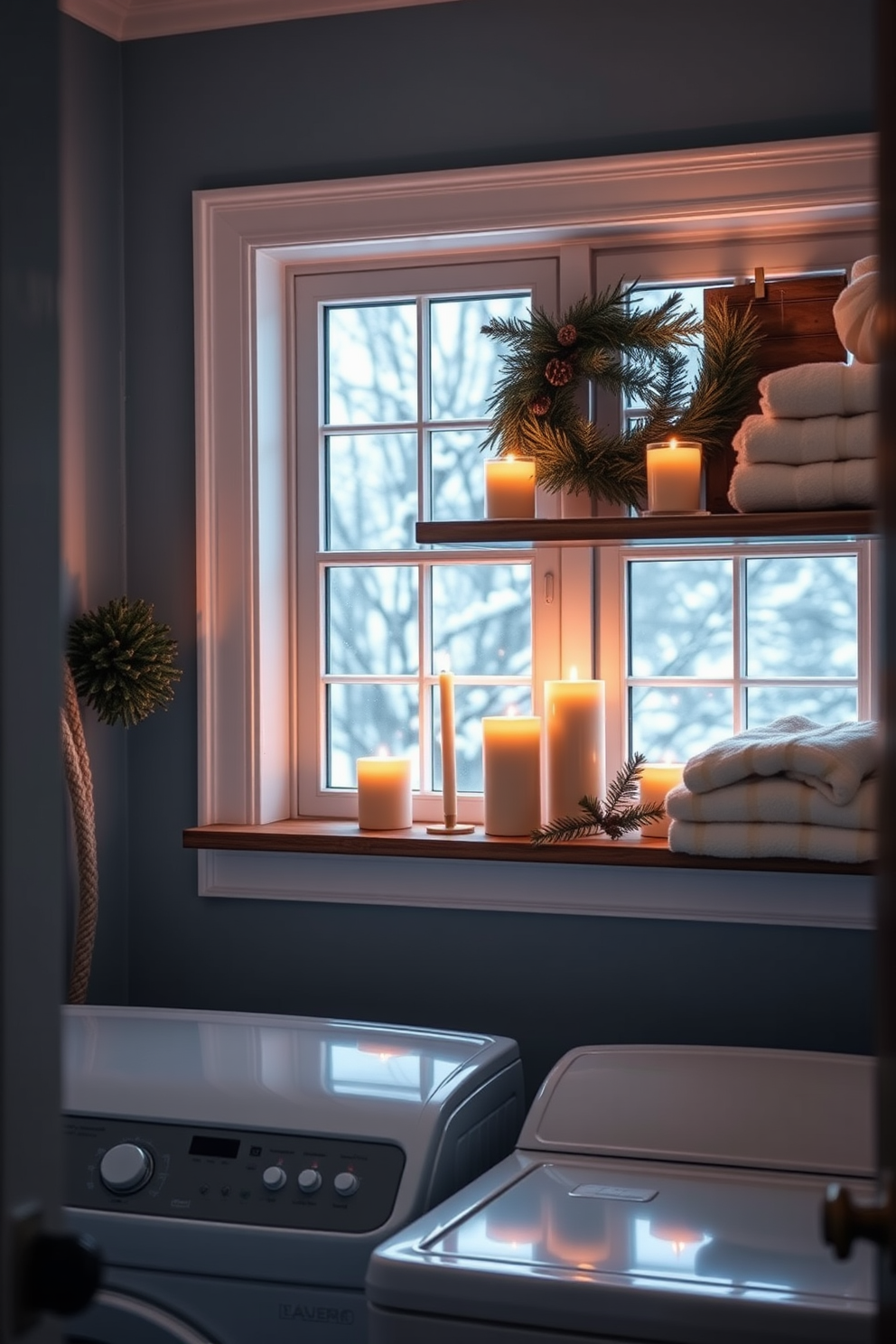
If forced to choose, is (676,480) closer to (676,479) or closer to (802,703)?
(676,479)

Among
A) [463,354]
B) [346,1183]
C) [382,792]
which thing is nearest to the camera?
[346,1183]

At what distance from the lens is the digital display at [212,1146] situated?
155cm

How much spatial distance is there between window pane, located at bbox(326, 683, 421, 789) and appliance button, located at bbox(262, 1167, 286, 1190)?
2.97 ft

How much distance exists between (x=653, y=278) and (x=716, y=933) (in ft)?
3.26

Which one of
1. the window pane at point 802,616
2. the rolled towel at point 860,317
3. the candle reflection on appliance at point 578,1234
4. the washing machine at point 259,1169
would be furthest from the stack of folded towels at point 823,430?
the candle reflection on appliance at point 578,1234

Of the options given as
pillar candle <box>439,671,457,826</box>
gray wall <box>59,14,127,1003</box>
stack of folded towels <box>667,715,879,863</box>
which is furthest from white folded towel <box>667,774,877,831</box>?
gray wall <box>59,14,127,1003</box>

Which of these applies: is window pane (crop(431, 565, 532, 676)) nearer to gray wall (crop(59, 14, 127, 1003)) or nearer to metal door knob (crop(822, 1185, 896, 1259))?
gray wall (crop(59, 14, 127, 1003))

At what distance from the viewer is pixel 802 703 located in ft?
7.06

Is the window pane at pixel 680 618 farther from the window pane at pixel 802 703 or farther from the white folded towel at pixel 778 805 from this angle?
the white folded towel at pixel 778 805

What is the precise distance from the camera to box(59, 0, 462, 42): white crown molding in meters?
2.18

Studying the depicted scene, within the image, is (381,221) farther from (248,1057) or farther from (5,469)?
(5,469)

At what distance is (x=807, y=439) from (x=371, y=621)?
82 cm

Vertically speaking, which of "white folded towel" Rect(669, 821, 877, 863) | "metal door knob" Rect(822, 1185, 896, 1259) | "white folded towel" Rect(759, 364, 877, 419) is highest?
"white folded towel" Rect(759, 364, 877, 419)

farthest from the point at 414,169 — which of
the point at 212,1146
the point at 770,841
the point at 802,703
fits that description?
the point at 212,1146
